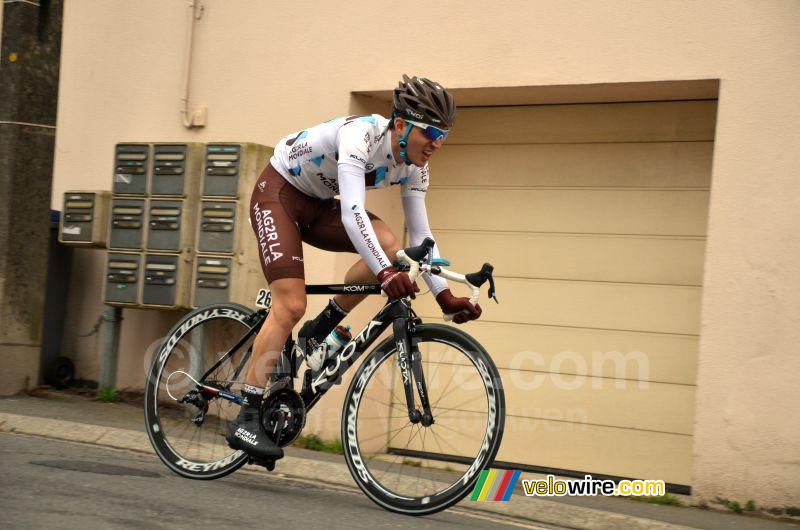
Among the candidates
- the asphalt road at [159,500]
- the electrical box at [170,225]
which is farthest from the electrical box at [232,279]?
the asphalt road at [159,500]

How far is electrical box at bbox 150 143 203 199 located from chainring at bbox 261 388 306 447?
3.31 m

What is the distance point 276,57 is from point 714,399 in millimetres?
4375

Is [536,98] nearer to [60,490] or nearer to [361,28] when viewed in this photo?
[361,28]

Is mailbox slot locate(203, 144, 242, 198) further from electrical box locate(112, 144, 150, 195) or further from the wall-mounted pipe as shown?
the wall-mounted pipe

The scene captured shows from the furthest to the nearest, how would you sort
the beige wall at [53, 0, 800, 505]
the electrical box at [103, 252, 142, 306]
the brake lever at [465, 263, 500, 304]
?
the electrical box at [103, 252, 142, 306] < the beige wall at [53, 0, 800, 505] < the brake lever at [465, 263, 500, 304]

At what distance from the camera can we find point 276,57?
8.39 meters

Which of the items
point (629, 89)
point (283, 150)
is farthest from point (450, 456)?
point (629, 89)

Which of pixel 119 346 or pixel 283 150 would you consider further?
pixel 119 346

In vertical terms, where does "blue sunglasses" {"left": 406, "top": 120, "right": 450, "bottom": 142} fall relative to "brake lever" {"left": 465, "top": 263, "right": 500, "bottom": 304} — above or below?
above

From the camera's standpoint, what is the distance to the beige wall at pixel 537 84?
640 centimetres

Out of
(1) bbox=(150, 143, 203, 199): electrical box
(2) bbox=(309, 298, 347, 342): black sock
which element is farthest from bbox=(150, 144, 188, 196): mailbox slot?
(2) bbox=(309, 298, 347, 342): black sock

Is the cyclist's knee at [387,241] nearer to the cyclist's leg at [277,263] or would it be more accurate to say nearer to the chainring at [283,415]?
the cyclist's leg at [277,263]

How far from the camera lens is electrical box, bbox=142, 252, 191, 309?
26.7 ft

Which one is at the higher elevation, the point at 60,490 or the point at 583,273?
the point at 583,273
